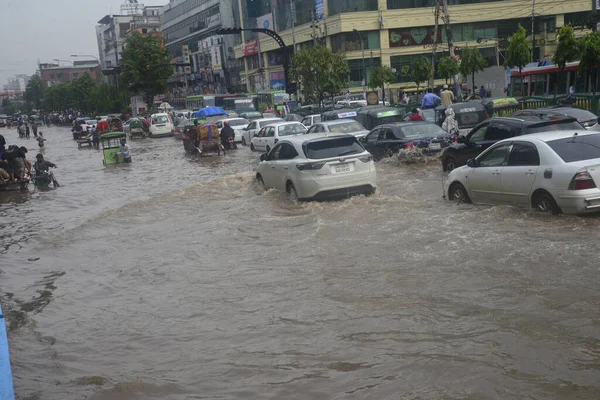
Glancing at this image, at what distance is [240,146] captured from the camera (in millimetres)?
34719

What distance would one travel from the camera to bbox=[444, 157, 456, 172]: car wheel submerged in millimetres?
16500

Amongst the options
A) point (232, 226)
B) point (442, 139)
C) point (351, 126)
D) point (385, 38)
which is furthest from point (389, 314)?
point (385, 38)

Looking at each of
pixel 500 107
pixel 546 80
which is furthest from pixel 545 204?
pixel 546 80

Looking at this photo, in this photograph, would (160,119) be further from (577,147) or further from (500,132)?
(577,147)

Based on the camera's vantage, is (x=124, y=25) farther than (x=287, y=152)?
Yes

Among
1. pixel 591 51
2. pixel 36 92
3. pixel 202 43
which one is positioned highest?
pixel 202 43

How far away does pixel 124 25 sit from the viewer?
486 ft

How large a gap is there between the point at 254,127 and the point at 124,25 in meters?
126

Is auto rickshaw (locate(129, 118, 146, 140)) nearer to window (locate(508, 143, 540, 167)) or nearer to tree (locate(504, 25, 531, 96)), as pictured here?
tree (locate(504, 25, 531, 96))

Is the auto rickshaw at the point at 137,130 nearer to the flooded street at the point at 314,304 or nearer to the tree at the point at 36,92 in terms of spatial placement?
the flooded street at the point at 314,304

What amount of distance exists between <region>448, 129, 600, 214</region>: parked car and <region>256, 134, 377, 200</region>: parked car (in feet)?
8.35

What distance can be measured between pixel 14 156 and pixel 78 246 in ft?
37.6

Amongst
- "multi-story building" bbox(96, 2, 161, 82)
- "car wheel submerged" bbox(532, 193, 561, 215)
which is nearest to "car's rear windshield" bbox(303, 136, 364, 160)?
"car wheel submerged" bbox(532, 193, 561, 215)

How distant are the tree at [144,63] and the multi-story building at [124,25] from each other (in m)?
51.3
